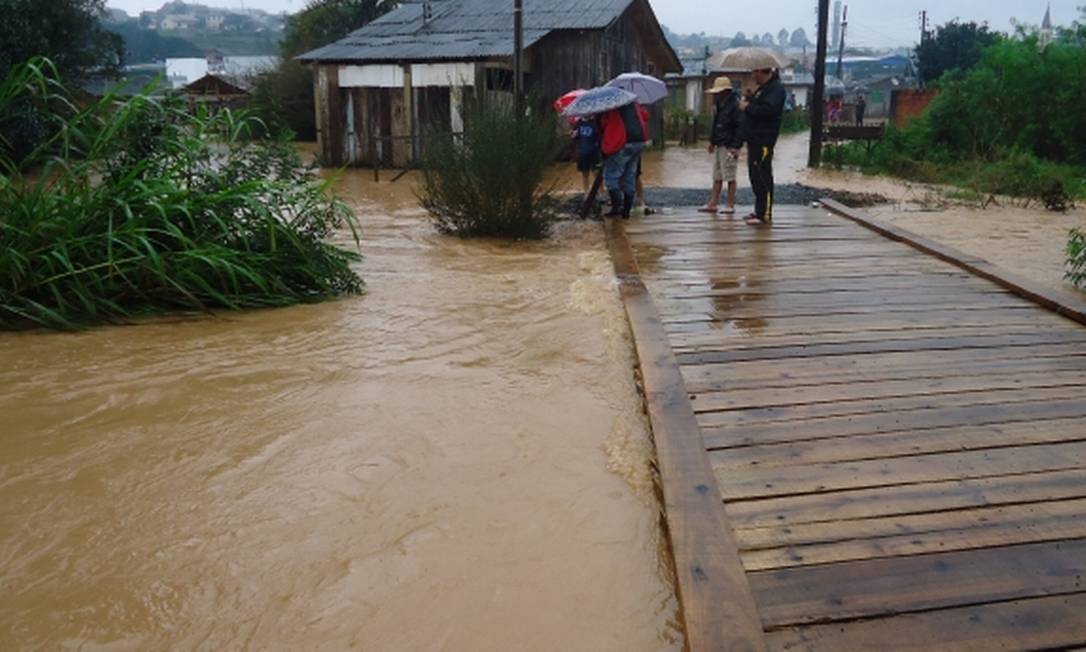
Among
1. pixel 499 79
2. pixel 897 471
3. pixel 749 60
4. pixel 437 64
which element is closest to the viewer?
pixel 897 471

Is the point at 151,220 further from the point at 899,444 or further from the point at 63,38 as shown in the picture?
the point at 63,38

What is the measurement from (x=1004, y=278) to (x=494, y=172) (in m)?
4.44

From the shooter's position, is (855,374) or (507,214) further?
(507,214)

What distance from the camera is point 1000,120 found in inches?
712

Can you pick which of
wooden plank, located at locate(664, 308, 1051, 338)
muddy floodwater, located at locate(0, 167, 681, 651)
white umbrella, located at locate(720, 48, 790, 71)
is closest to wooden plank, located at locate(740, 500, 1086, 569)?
muddy floodwater, located at locate(0, 167, 681, 651)

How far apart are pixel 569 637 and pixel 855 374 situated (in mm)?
2237

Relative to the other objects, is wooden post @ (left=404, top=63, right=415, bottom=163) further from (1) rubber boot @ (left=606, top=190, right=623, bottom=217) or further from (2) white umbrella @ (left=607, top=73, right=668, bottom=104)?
(1) rubber boot @ (left=606, top=190, right=623, bottom=217)

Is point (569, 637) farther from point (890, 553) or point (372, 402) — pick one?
point (372, 402)

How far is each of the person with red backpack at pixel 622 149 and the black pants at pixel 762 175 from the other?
3.56 ft

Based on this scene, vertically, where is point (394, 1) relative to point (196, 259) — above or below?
above

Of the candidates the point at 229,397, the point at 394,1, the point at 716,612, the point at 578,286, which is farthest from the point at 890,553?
the point at 394,1

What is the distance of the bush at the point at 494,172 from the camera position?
8.27 meters

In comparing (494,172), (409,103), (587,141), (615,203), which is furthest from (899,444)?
(409,103)

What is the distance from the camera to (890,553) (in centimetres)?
254
